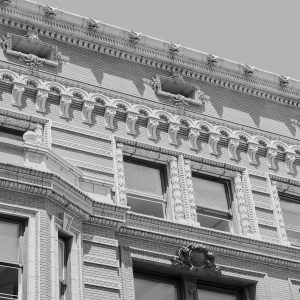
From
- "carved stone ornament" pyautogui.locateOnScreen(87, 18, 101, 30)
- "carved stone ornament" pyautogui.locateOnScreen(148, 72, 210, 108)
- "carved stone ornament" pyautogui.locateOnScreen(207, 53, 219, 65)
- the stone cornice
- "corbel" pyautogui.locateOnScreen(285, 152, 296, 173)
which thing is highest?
"carved stone ornament" pyautogui.locateOnScreen(87, 18, 101, 30)

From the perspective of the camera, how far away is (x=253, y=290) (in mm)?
21734

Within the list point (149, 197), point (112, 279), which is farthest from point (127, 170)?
point (112, 279)

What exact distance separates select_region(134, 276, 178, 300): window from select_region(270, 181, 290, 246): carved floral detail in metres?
3.84

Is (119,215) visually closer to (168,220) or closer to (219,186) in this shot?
(168,220)

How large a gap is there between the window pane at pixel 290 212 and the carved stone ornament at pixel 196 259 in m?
3.89

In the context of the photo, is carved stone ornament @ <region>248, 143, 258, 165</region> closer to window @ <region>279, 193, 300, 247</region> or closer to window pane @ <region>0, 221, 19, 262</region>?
window @ <region>279, 193, 300, 247</region>

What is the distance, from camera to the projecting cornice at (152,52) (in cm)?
2448

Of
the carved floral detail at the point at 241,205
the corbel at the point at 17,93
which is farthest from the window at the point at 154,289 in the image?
the corbel at the point at 17,93

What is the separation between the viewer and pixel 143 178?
76.6ft

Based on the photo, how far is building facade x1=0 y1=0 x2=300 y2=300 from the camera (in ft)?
61.2

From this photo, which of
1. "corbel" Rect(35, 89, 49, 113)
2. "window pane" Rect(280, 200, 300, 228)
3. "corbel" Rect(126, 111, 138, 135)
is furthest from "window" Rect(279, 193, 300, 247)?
"corbel" Rect(35, 89, 49, 113)

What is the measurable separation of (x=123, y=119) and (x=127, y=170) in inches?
63.8

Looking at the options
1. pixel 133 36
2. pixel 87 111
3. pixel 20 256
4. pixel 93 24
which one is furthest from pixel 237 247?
pixel 93 24

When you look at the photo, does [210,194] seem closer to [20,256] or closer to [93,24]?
[93,24]
